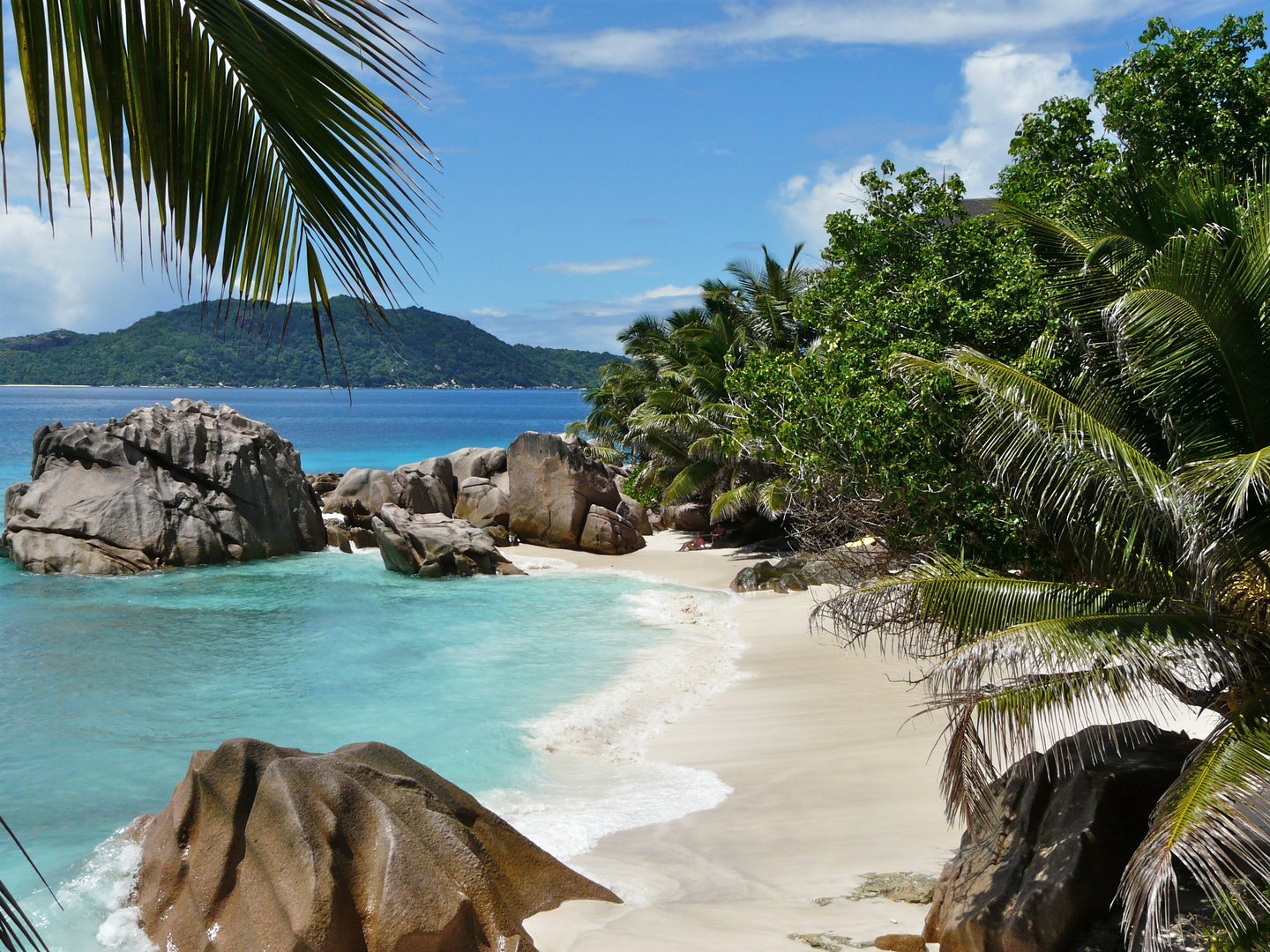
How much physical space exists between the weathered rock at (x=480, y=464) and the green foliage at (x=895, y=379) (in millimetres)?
20138

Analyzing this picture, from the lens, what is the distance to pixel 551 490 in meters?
28.4

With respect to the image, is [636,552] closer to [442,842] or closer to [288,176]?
[442,842]

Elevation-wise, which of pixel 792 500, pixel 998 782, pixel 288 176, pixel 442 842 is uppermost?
pixel 288 176

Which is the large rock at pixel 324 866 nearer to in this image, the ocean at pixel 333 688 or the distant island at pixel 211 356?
the ocean at pixel 333 688

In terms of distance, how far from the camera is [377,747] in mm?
7254

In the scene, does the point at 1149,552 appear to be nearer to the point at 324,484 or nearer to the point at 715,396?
the point at 715,396

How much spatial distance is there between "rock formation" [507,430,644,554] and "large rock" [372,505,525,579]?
9.52 feet

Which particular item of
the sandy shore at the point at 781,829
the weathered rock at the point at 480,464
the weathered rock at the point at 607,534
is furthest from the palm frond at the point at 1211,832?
the weathered rock at the point at 480,464

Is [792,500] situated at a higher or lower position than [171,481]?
higher

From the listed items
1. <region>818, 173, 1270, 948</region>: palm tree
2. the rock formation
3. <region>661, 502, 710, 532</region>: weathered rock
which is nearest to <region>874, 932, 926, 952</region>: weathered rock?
<region>818, 173, 1270, 948</region>: palm tree

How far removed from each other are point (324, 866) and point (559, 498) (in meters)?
22.4

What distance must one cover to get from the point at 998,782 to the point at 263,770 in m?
5.04

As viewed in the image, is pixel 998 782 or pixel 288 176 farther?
pixel 998 782

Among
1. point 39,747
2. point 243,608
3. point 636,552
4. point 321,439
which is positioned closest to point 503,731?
point 39,747
